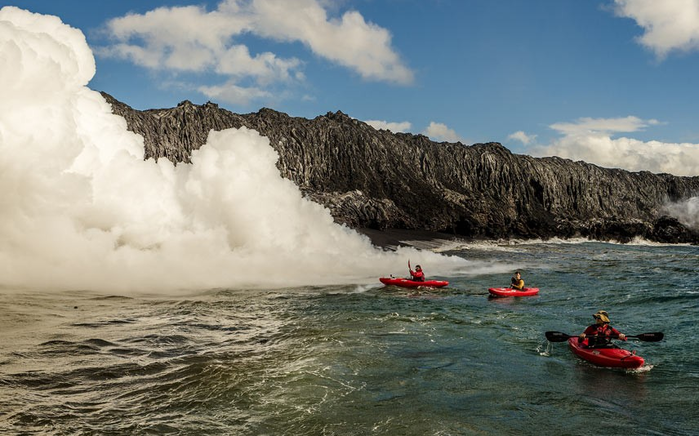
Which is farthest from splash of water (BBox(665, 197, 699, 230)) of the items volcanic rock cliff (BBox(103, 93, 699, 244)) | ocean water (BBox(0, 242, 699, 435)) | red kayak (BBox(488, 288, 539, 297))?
ocean water (BBox(0, 242, 699, 435))

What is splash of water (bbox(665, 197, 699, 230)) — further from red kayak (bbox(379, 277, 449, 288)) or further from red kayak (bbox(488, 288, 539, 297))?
red kayak (bbox(379, 277, 449, 288))

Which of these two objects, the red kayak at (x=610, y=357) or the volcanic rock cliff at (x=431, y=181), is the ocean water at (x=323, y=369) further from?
the volcanic rock cliff at (x=431, y=181)

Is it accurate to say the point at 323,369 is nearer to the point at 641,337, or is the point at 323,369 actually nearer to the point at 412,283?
the point at 641,337

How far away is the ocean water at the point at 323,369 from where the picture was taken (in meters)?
13.7

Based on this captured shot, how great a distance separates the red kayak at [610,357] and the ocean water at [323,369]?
10.9 inches

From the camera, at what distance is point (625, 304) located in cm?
3378

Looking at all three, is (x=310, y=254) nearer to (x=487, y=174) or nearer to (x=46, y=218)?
(x=46, y=218)

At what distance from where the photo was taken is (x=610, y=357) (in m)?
19.0

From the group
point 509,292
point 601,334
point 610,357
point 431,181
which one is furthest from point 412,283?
point 431,181

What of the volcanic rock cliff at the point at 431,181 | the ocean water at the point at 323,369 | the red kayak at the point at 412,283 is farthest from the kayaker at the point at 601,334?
the volcanic rock cliff at the point at 431,181

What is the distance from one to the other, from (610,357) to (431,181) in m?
96.0

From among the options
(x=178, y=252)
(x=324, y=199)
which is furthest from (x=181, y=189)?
(x=324, y=199)

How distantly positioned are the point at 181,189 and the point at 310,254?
12000mm

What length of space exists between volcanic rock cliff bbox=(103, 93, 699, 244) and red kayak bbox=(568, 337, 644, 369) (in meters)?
61.9
